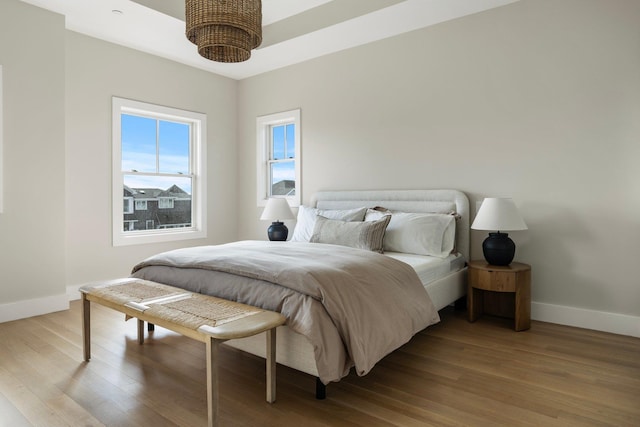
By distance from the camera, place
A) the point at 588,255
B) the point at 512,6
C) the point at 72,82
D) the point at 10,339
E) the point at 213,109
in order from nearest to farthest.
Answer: the point at 10,339 → the point at 588,255 → the point at 512,6 → the point at 72,82 → the point at 213,109

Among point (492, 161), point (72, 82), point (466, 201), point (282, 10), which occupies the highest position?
point (282, 10)

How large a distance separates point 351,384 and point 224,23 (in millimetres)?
A: 2292

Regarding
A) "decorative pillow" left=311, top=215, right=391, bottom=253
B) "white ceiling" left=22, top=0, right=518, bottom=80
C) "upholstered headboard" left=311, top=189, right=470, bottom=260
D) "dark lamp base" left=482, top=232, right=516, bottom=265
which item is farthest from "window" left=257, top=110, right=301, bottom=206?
"dark lamp base" left=482, top=232, right=516, bottom=265

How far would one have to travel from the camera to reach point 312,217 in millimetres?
4336

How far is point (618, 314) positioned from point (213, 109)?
5.02 m

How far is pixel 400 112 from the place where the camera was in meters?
4.19

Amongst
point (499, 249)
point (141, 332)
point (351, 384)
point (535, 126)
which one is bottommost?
point (351, 384)

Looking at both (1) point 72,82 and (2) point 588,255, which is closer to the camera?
(2) point 588,255

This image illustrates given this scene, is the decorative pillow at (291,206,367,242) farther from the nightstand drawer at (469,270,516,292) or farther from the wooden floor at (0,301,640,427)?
the wooden floor at (0,301,640,427)

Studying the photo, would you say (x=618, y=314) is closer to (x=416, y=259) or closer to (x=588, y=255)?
(x=588, y=255)

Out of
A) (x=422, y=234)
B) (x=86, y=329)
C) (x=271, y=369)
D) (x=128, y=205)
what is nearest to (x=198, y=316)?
(x=271, y=369)

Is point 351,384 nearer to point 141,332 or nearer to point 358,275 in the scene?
point 358,275

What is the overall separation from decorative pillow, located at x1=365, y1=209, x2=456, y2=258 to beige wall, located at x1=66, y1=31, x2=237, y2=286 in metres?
2.95

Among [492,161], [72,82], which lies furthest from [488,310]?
[72,82]
